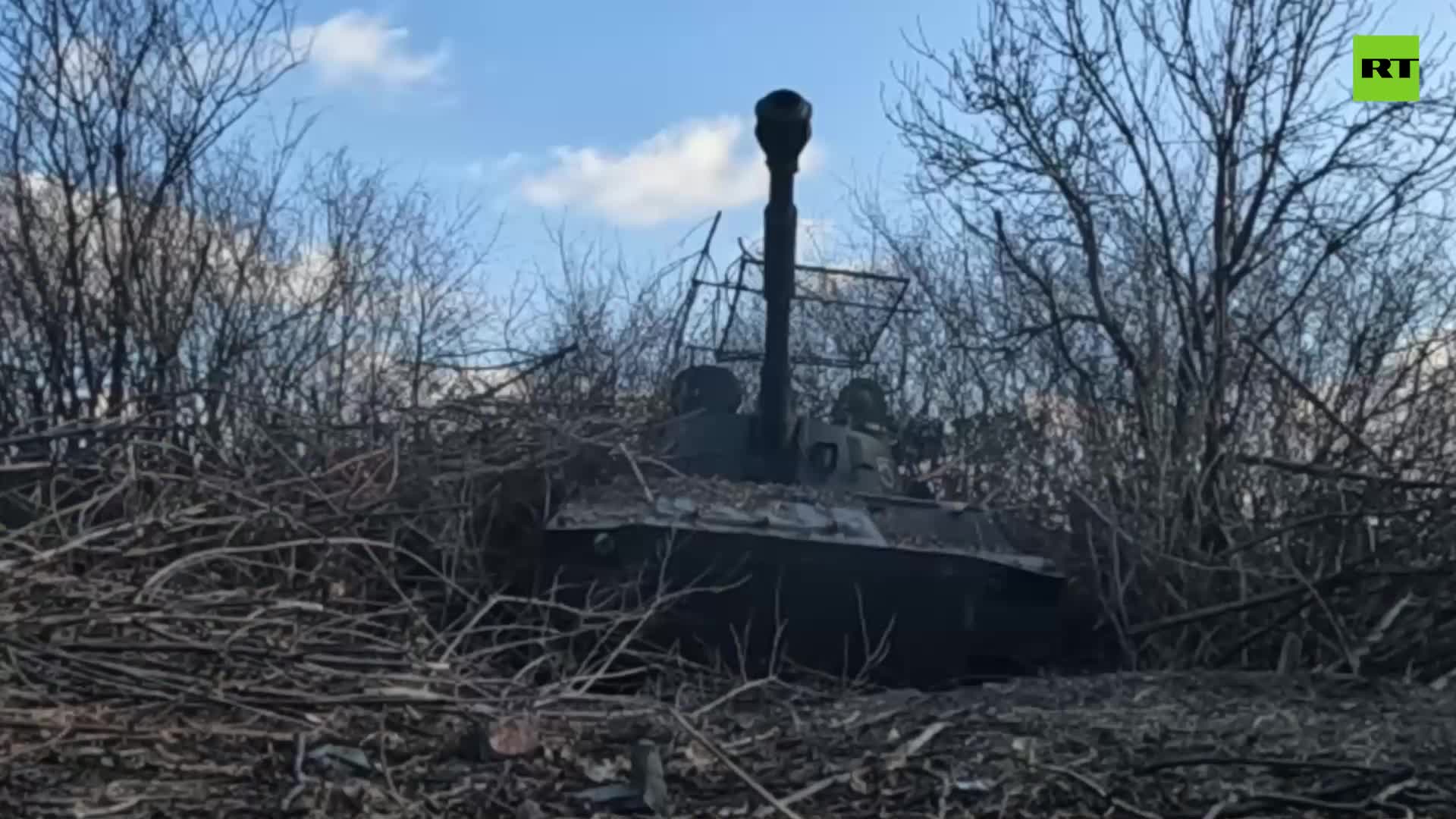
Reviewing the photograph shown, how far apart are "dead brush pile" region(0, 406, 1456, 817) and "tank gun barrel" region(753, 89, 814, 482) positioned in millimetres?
3806

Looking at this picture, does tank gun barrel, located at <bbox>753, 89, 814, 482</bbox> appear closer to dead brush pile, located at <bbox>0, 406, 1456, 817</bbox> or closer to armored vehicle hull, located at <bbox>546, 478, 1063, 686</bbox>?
armored vehicle hull, located at <bbox>546, 478, 1063, 686</bbox>

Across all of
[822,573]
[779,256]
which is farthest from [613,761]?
[779,256]

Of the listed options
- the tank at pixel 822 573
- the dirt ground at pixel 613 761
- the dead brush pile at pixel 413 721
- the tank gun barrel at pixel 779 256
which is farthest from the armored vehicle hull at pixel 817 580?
the dirt ground at pixel 613 761

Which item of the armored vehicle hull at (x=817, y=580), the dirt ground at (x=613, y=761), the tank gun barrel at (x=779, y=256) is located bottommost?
the dirt ground at (x=613, y=761)

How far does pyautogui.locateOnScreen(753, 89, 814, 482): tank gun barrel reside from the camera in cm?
1027

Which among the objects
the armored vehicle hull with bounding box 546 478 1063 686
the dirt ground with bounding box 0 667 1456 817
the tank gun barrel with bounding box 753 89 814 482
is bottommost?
the dirt ground with bounding box 0 667 1456 817

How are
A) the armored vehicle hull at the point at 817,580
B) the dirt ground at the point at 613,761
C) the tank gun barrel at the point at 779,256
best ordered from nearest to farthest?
the dirt ground at the point at 613,761, the armored vehicle hull at the point at 817,580, the tank gun barrel at the point at 779,256

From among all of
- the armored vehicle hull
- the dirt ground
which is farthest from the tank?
the dirt ground

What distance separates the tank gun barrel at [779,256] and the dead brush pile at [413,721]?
150 inches

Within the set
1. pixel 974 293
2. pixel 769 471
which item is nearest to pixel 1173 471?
pixel 769 471

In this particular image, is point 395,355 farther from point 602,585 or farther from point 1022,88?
point 602,585

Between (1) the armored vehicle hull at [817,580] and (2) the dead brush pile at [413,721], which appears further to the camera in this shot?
(1) the armored vehicle hull at [817,580]

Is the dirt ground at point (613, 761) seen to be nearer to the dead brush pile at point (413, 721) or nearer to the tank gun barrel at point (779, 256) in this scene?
the dead brush pile at point (413, 721)

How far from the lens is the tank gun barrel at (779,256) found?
404 inches
